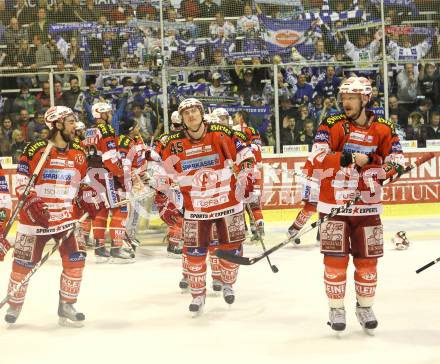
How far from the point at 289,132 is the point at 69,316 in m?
6.41

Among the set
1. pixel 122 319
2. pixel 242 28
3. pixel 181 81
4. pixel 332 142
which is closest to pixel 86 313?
pixel 122 319

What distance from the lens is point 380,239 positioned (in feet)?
17.5

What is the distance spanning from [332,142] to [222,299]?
6.01ft

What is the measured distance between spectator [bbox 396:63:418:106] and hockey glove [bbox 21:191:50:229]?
753cm

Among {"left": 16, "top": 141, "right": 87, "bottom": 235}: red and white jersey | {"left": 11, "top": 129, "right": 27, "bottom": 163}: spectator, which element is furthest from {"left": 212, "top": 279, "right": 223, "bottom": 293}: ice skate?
{"left": 11, "top": 129, "right": 27, "bottom": 163}: spectator

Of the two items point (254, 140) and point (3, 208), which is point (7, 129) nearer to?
point (254, 140)

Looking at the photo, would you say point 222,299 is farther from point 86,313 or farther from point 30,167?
point 30,167

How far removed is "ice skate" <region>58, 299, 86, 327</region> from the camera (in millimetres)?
5855

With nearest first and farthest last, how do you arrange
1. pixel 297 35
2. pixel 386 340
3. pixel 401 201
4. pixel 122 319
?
pixel 386 340, pixel 122 319, pixel 401 201, pixel 297 35

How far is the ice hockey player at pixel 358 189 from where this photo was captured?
17.4 feet

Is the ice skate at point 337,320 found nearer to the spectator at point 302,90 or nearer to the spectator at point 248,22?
the spectator at point 302,90

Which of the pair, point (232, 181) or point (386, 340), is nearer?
point (386, 340)

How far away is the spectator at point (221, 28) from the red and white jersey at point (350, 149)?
7.14 meters

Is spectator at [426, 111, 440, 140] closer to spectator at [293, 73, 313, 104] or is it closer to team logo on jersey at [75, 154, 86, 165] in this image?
spectator at [293, 73, 313, 104]
